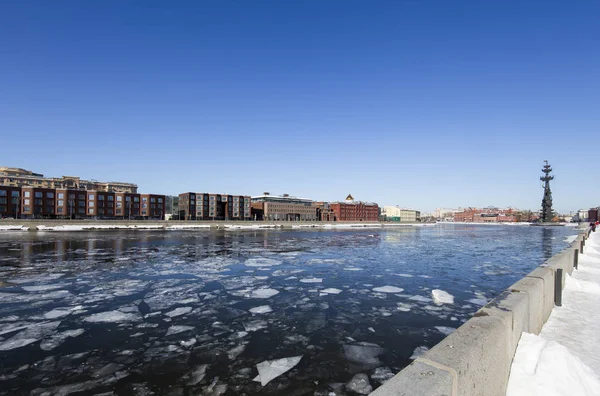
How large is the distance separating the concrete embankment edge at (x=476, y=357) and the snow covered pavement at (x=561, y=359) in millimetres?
176

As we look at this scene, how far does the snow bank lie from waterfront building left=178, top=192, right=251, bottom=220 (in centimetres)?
12797

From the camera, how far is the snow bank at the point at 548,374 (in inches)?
150

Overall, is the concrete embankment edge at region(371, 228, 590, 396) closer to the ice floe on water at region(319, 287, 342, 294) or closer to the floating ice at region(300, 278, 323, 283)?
the ice floe on water at region(319, 287, 342, 294)

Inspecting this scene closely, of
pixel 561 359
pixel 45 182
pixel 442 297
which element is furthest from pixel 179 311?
pixel 45 182

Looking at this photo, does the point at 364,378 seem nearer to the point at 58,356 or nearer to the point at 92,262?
the point at 58,356

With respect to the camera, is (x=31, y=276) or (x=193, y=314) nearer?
(x=193, y=314)

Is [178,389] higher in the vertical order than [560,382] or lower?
lower

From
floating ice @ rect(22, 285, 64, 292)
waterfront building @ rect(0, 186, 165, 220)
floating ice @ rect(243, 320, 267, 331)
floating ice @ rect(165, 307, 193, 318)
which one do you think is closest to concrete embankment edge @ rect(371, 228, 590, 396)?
floating ice @ rect(243, 320, 267, 331)

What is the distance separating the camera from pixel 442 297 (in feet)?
31.2

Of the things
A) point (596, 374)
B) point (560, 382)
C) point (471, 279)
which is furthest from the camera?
point (471, 279)

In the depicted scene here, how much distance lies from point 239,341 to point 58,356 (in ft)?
10.2

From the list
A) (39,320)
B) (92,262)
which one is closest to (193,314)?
(39,320)

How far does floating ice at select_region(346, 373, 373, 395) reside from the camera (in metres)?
4.45

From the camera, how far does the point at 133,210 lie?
116125mm
